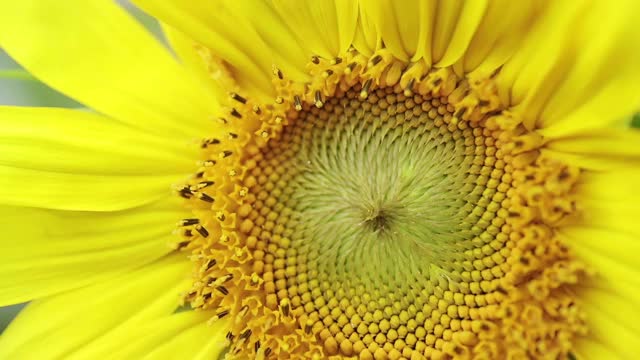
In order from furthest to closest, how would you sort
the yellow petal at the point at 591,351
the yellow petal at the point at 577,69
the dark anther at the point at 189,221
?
the dark anther at the point at 189,221
the yellow petal at the point at 591,351
the yellow petal at the point at 577,69

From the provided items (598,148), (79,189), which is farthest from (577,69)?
(79,189)

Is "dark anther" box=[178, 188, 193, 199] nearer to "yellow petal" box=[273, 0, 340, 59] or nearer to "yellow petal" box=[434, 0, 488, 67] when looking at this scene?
"yellow petal" box=[273, 0, 340, 59]

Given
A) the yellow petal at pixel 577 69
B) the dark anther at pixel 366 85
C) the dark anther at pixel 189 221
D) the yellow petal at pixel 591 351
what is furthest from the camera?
the dark anther at pixel 189 221

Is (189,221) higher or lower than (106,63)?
lower

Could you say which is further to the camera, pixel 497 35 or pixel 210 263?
pixel 210 263

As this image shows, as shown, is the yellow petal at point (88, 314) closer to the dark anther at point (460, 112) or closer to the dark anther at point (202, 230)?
the dark anther at point (202, 230)

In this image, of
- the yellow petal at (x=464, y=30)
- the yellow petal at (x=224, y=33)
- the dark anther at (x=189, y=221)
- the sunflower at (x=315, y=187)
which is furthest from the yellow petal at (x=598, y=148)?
the dark anther at (x=189, y=221)

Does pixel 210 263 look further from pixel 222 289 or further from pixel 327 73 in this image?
pixel 327 73

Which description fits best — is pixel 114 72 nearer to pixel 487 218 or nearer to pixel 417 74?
pixel 417 74
